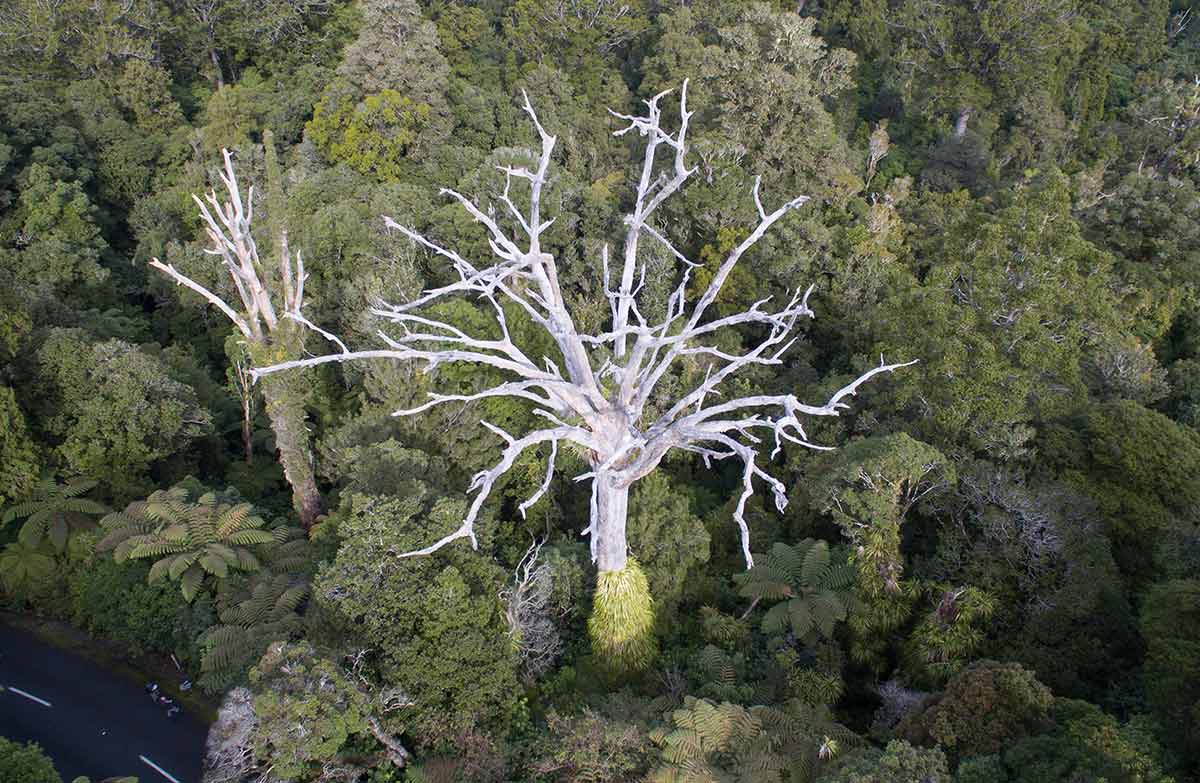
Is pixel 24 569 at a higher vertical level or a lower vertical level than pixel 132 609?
higher

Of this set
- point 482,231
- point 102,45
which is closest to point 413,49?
point 482,231

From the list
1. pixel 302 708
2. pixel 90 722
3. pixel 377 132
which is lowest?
pixel 90 722

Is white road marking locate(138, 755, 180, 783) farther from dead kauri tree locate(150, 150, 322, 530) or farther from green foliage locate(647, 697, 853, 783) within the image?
green foliage locate(647, 697, 853, 783)

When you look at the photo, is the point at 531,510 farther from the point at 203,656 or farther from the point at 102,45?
the point at 102,45

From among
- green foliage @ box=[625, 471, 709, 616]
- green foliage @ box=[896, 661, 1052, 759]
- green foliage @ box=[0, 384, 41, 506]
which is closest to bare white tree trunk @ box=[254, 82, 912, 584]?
green foliage @ box=[625, 471, 709, 616]

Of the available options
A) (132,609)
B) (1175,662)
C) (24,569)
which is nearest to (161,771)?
(132,609)

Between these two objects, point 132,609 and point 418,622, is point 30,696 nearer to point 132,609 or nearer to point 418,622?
point 132,609

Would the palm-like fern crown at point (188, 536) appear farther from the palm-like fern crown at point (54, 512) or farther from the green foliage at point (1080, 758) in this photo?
the green foliage at point (1080, 758)
